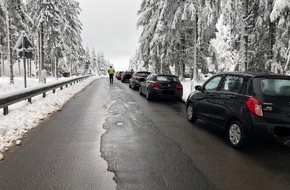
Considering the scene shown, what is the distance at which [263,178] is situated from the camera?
14.4 feet

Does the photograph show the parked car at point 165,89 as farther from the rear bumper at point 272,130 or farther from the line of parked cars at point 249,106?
the rear bumper at point 272,130

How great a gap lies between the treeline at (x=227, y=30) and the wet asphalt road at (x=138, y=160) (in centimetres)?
819

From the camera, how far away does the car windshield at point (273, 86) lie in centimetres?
579

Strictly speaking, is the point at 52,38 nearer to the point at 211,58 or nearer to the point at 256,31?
the point at 211,58

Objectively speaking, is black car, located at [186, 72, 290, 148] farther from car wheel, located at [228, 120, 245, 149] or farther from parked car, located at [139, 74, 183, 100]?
parked car, located at [139, 74, 183, 100]

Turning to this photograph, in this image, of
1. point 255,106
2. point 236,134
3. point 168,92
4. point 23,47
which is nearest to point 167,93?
point 168,92

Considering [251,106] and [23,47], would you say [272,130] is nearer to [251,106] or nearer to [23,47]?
[251,106]

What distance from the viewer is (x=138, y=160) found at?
16.8ft

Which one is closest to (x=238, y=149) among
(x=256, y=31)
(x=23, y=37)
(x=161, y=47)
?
(x=23, y=37)

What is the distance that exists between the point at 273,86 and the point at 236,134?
132 centimetres

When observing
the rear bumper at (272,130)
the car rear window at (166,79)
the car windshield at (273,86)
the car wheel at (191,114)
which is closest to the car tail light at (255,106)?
the rear bumper at (272,130)

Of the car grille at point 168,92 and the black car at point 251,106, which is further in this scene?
the car grille at point 168,92

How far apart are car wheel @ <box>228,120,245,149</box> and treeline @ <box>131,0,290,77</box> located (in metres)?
7.54

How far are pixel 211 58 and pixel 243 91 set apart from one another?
2171 centimetres
